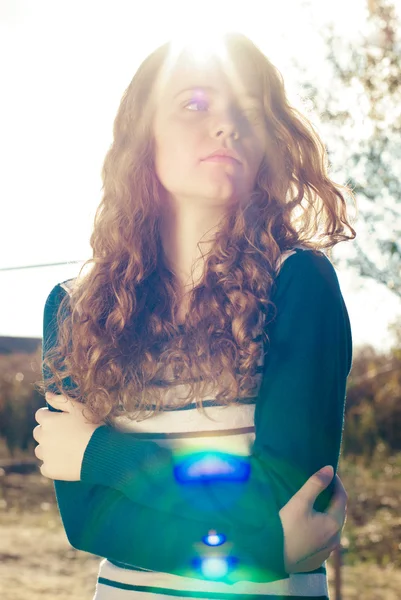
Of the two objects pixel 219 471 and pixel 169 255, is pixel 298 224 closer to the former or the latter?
pixel 169 255

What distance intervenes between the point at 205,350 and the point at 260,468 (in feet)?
0.75

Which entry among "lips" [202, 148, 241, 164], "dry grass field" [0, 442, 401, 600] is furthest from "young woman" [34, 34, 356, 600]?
"dry grass field" [0, 442, 401, 600]

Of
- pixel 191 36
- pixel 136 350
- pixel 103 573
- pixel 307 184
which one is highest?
pixel 191 36

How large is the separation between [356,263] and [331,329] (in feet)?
13.5

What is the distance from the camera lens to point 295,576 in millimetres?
1177

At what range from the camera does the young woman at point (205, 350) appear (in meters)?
1.16

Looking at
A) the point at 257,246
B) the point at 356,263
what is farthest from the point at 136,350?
the point at 356,263

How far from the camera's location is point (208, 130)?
140cm

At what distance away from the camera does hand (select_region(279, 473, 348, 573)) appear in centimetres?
112

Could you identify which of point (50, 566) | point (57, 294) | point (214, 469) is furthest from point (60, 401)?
point (50, 566)

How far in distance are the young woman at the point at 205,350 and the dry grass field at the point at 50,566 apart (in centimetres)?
397

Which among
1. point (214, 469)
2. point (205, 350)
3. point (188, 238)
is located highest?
point (188, 238)

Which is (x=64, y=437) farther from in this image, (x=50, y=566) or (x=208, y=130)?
(x=50, y=566)

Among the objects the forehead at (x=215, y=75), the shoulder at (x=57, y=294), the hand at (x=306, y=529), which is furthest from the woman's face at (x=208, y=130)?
the hand at (x=306, y=529)
